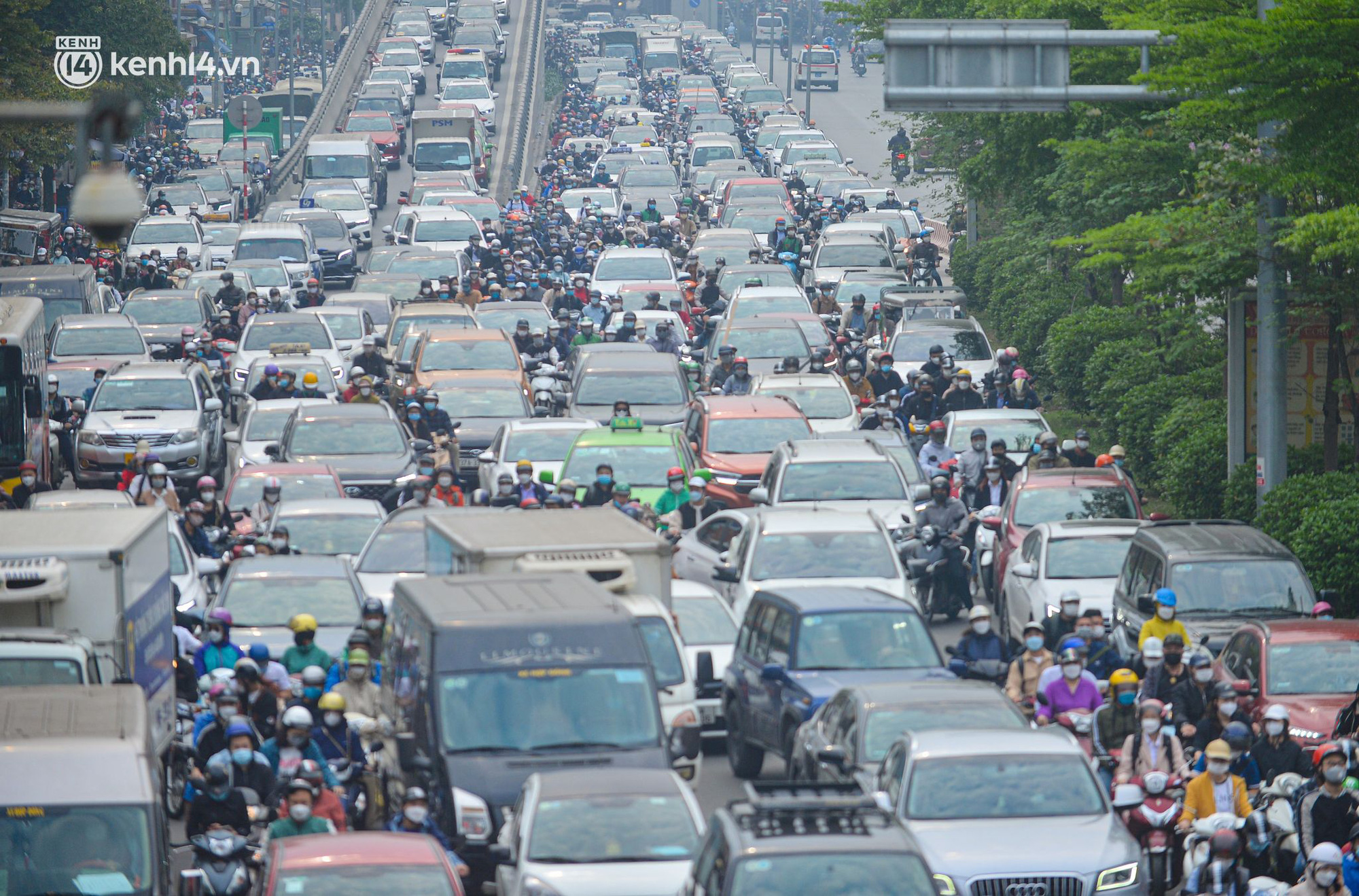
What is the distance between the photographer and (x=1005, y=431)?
28203 millimetres

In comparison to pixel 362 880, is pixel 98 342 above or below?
above

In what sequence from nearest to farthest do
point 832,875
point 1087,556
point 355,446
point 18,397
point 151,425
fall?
point 832,875 < point 1087,556 < point 18,397 < point 355,446 < point 151,425

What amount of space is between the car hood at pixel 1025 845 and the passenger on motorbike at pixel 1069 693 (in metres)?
3.33

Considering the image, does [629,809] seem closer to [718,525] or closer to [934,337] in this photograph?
[718,525]

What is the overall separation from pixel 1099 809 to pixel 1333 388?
38.0ft

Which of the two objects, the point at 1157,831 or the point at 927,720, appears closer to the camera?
the point at 1157,831

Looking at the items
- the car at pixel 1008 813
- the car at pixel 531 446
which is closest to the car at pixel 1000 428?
the car at pixel 531 446

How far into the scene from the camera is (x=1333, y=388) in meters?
24.5

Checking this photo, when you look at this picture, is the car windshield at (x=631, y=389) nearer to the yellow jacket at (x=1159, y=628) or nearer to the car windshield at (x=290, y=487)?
the car windshield at (x=290, y=487)

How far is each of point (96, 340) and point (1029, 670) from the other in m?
19.9

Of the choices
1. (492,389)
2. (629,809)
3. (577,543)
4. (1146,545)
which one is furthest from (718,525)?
(629,809)

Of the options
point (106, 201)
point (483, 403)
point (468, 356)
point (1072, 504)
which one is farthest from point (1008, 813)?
point (468, 356)

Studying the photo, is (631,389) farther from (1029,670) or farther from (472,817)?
(472,817)

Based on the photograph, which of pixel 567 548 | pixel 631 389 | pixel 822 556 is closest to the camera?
pixel 567 548
